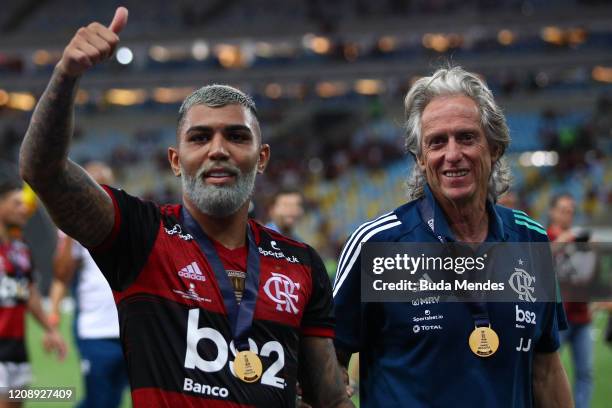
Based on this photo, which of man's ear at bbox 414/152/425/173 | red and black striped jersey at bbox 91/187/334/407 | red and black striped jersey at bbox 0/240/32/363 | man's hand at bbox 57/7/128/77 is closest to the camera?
man's hand at bbox 57/7/128/77

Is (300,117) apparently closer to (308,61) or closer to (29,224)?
(308,61)

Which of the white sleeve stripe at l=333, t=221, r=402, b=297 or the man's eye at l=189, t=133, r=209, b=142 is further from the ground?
the man's eye at l=189, t=133, r=209, b=142

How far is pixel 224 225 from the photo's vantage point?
104 inches

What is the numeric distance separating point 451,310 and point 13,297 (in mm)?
3837

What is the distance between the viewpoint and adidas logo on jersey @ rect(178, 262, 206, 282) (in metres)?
2.47

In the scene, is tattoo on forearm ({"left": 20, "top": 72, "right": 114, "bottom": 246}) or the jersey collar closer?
tattoo on forearm ({"left": 20, "top": 72, "right": 114, "bottom": 246})

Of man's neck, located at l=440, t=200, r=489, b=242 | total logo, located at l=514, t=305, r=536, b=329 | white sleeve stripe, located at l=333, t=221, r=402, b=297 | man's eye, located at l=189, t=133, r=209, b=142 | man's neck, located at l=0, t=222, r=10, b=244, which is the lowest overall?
total logo, located at l=514, t=305, r=536, b=329

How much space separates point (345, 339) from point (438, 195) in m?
0.57

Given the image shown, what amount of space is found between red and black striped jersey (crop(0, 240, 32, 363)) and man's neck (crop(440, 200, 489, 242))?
144 inches

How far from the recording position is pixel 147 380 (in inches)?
94.0

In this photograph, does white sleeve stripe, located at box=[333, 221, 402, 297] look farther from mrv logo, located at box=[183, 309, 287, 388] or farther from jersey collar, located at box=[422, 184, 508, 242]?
mrv logo, located at box=[183, 309, 287, 388]

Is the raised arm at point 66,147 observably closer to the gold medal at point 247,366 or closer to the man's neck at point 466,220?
the gold medal at point 247,366

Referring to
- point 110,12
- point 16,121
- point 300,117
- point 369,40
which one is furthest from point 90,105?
point 369,40

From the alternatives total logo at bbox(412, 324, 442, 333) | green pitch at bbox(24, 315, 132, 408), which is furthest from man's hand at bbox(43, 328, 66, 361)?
total logo at bbox(412, 324, 442, 333)
